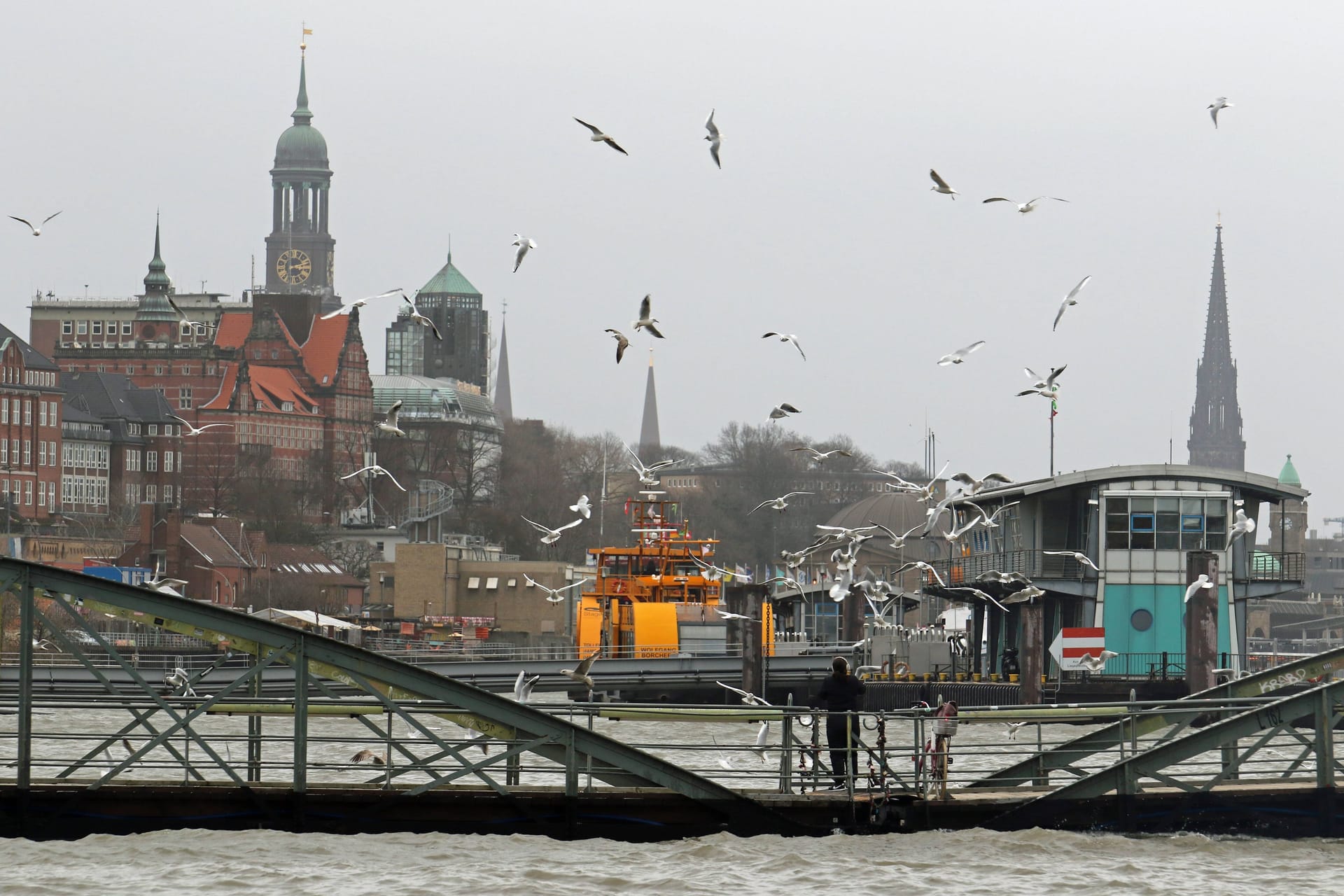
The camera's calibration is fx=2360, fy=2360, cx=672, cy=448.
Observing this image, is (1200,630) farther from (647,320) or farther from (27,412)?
(27,412)

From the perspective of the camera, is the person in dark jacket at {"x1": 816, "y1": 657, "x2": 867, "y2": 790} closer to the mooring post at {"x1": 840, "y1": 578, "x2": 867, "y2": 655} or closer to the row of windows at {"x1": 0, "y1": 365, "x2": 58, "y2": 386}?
the mooring post at {"x1": 840, "y1": 578, "x2": 867, "y2": 655}

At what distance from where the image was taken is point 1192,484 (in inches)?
2731

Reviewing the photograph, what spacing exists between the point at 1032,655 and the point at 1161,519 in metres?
7.36

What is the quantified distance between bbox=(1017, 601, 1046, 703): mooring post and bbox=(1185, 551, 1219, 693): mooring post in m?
4.25

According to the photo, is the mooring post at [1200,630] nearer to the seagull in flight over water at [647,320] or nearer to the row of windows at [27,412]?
the seagull in flight over water at [647,320]

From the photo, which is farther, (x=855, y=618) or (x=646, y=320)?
(x=855, y=618)

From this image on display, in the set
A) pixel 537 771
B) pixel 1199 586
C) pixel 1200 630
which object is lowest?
pixel 537 771

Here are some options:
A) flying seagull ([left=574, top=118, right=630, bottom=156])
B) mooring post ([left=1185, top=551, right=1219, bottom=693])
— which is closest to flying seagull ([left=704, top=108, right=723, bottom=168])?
flying seagull ([left=574, top=118, right=630, bottom=156])

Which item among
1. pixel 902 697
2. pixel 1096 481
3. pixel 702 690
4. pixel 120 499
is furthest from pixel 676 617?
pixel 120 499

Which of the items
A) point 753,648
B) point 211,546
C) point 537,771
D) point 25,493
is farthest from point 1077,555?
point 25,493

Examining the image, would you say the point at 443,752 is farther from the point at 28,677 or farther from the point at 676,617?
the point at 676,617

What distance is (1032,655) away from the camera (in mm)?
64750

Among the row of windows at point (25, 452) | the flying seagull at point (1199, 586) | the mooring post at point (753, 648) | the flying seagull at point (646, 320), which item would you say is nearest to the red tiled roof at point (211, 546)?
the row of windows at point (25, 452)

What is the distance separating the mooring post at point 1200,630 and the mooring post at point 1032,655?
4.25 m
